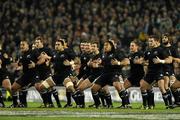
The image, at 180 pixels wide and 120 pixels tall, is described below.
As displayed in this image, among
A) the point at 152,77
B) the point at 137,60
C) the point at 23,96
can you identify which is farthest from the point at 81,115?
the point at 23,96

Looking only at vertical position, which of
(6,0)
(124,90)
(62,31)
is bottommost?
(124,90)

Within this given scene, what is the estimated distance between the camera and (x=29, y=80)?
23219mm

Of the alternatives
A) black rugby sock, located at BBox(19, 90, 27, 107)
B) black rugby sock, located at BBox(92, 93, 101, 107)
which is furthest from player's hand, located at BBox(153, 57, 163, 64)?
black rugby sock, located at BBox(19, 90, 27, 107)

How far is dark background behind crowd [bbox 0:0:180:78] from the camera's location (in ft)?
119

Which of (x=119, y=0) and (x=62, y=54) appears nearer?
(x=62, y=54)

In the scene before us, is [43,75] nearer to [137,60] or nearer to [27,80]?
[27,80]

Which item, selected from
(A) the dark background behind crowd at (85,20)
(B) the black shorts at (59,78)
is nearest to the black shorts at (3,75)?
(B) the black shorts at (59,78)

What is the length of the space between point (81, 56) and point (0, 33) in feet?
47.8

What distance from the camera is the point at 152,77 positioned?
21.8 meters

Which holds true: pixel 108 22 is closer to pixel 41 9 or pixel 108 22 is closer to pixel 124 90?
pixel 41 9

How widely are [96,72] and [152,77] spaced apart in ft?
8.14

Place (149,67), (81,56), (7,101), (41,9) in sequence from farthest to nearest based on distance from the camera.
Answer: (41,9) < (7,101) < (81,56) < (149,67)

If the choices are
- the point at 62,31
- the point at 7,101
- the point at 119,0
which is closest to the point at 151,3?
the point at 119,0

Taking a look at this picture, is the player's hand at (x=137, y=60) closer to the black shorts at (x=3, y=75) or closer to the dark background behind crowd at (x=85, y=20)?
the black shorts at (x=3, y=75)
